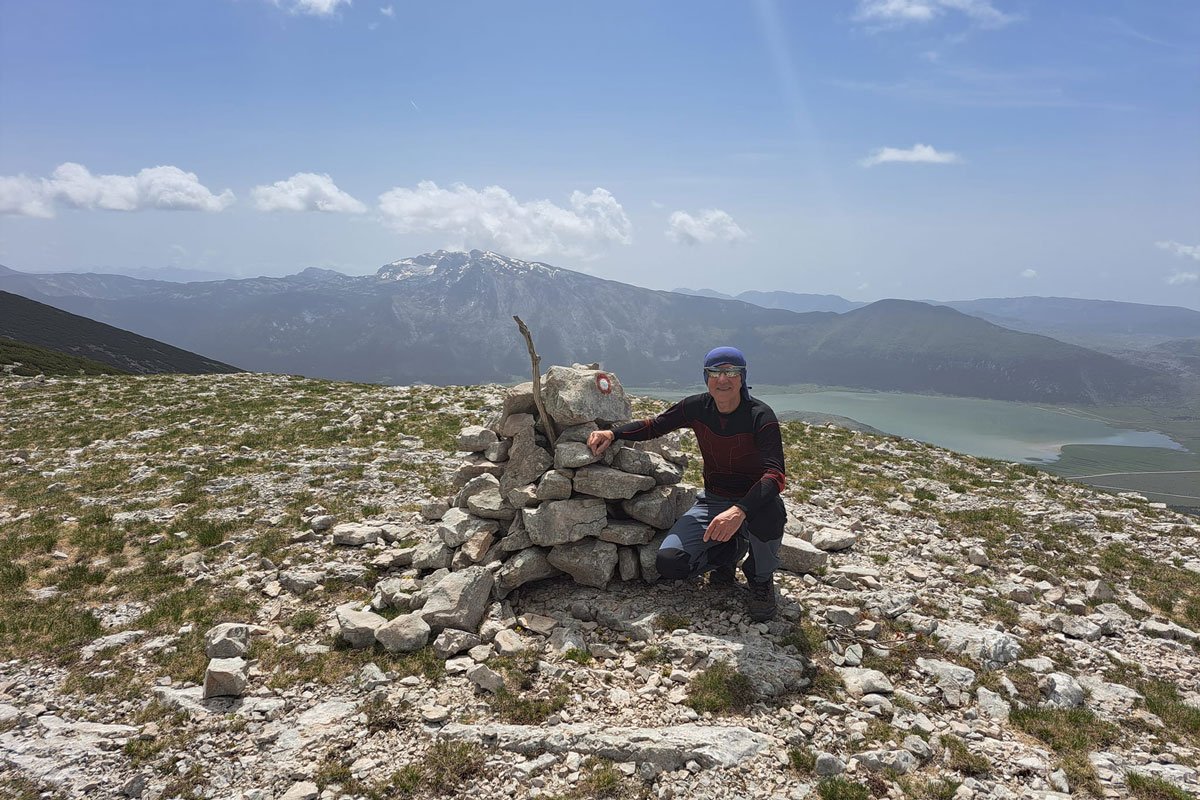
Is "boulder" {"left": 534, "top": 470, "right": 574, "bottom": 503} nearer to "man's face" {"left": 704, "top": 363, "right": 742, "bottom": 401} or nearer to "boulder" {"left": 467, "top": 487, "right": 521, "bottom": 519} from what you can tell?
"boulder" {"left": 467, "top": 487, "right": 521, "bottom": 519}

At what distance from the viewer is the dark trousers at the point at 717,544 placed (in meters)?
8.73

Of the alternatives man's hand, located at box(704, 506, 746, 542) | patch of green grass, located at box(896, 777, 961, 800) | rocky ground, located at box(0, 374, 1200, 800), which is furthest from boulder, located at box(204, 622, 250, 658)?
patch of green grass, located at box(896, 777, 961, 800)

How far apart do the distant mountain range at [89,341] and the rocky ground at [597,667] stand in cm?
14046

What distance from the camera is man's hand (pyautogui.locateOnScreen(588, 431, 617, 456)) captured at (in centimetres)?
982

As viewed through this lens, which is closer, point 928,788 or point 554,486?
point 928,788

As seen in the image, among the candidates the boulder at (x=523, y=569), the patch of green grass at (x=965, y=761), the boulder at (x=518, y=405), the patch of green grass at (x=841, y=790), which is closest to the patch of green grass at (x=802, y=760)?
the patch of green grass at (x=841, y=790)

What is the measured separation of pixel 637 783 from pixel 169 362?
18550cm

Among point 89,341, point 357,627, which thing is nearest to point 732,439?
point 357,627

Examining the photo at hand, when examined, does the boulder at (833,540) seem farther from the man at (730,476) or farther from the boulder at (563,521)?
the boulder at (563,521)

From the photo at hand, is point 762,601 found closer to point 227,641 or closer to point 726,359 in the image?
point 726,359

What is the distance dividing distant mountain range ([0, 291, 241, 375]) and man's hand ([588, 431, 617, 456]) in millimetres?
146058

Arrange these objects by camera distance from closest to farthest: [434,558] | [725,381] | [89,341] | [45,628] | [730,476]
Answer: [725,381] → [45,628] → [730,476] → [434,558] → [89,341]

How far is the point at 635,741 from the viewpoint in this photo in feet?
21.6

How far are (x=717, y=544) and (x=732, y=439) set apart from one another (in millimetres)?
1857
